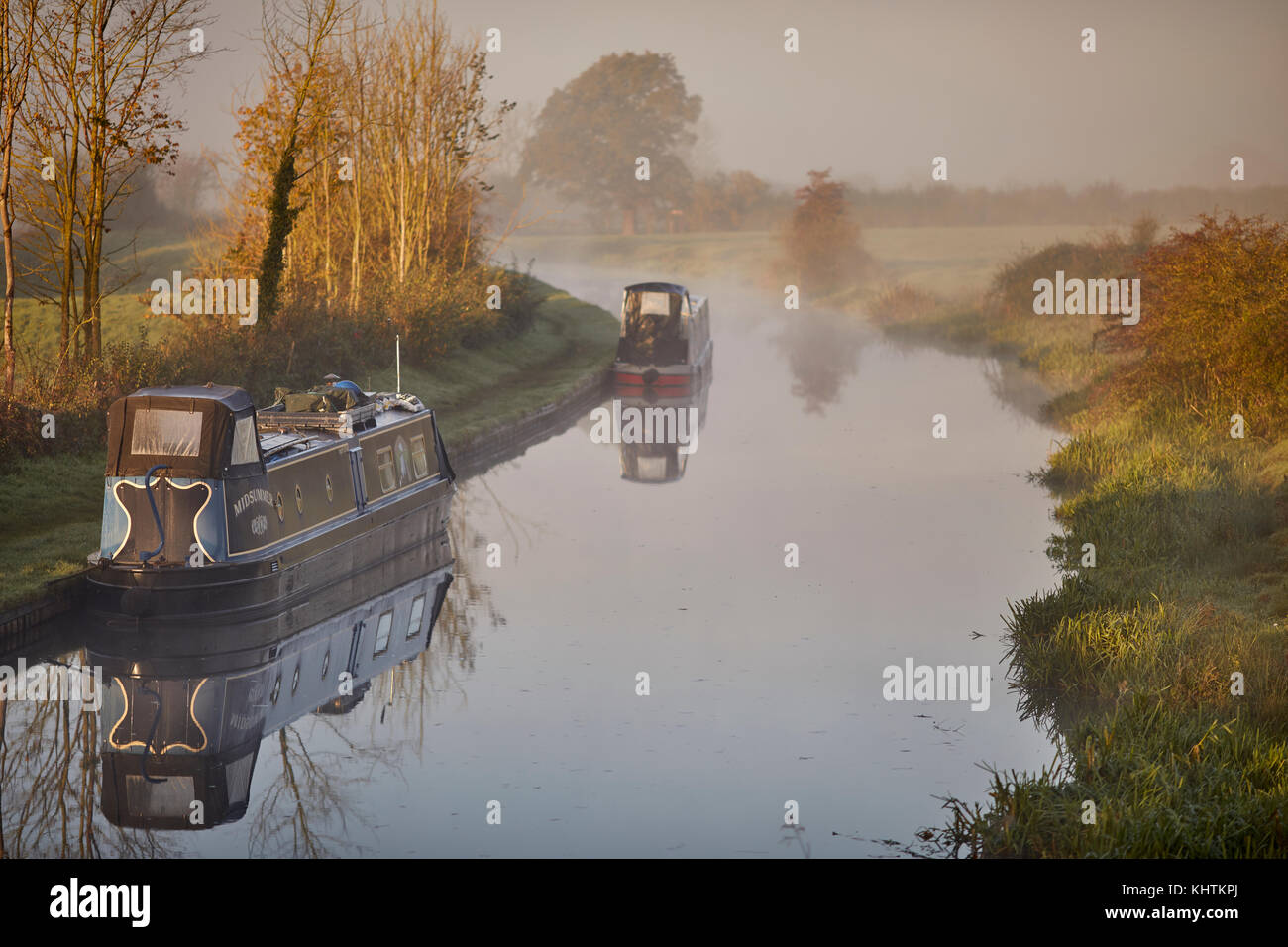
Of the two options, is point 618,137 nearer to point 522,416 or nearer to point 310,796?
point 522,416

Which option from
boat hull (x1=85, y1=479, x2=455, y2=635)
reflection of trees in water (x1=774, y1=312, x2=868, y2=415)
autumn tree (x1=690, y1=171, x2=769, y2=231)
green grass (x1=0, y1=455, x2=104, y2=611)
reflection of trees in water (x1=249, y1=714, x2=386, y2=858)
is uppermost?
autumn tree (x1=690, y1=171, x2=769, y2=231)

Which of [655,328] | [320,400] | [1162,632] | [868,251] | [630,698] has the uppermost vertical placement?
[868,251]

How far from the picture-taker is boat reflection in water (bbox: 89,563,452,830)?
28.5 ft

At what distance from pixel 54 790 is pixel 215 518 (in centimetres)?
343

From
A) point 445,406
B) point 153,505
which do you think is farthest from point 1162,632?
point 445,406

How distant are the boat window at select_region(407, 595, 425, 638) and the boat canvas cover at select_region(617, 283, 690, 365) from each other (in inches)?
629

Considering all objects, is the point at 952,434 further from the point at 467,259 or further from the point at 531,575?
the point at 467,259

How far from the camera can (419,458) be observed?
1557cm

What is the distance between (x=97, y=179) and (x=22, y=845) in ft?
37.6

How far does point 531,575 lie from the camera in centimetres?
1420

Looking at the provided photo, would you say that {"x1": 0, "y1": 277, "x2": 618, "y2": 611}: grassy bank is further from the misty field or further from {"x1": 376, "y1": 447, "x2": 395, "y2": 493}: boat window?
the misty field

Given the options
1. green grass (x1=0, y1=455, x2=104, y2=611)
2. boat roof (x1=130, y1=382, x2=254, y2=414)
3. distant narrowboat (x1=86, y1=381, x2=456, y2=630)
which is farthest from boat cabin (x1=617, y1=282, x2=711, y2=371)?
boat roof (x1=130, y1=382, x2=254, y2=414)

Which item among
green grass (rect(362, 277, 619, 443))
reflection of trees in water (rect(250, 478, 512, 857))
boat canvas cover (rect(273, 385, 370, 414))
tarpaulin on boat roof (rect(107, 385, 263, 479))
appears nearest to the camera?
reflection of trees in water (rect(250, 478, 512, 857))

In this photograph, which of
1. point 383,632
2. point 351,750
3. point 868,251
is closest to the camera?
point 351,750
